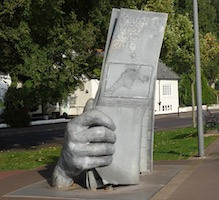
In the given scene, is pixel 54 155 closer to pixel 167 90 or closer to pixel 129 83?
pixel 129 83

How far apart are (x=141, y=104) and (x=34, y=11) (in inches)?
241

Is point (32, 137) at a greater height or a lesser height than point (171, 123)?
lesser

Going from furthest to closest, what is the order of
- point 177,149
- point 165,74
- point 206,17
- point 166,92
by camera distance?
point 206,17, point 165,74, point 166,92, point 177,149

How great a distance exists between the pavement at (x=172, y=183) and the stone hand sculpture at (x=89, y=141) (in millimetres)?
572

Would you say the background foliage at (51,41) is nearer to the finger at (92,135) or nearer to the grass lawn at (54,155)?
the grass lawn at (54,155)

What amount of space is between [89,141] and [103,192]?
3.25 feet

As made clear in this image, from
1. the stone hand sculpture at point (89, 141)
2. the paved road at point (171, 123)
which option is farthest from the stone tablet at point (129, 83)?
the paved road at point (171, 123)

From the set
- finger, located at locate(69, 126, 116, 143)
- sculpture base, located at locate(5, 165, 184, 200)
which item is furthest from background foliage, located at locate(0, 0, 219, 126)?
finger, located at locate(69, 126, 116, 143)

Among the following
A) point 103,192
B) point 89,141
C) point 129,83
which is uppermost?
point 129,83

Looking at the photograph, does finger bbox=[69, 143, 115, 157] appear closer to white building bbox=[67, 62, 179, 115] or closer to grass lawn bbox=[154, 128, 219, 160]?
grass lawn bbox=[154, 128, 219, 160]

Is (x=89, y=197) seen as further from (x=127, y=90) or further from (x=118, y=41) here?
(x=118, y=41)

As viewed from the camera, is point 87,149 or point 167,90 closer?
point 87,149

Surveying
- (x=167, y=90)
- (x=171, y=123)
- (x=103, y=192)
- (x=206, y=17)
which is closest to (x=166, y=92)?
(x=167, y=90)

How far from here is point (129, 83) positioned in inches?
391
